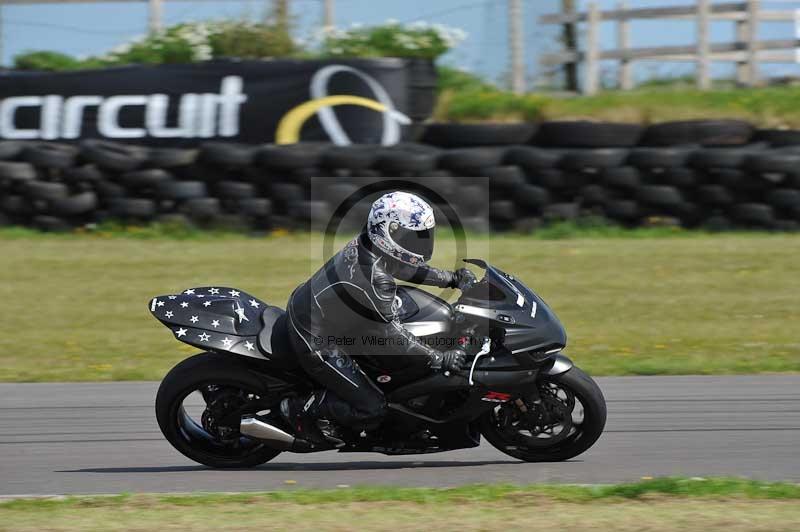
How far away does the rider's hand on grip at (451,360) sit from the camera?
5.64 metres

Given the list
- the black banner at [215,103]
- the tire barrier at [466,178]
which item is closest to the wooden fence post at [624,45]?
the tire barrier at [466,178]

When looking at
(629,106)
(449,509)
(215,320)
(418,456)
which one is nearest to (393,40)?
(629,106)

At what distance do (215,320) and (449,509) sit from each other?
1656mm

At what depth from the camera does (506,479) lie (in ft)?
18.4

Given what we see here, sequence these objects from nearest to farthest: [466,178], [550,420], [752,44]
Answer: [550,420], [466,178], [752,44]

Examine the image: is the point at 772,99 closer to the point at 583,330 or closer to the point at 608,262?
the point at 608,262

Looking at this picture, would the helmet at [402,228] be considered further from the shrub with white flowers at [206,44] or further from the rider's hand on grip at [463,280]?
the shrub with white flowers at [206,44]

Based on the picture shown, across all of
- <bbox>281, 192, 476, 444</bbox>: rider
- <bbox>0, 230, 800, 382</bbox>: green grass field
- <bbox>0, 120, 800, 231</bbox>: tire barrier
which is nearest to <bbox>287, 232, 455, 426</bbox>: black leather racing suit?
<bbox>281, 192, 476, 444</bbox>: rider

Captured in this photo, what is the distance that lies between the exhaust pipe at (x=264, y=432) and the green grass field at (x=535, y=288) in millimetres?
2786

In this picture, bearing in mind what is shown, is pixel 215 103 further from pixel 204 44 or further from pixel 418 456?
pixel 418 456

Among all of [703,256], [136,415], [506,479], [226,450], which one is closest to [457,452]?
[506,479]

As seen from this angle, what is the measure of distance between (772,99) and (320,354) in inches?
473

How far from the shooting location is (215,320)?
5.86 meters

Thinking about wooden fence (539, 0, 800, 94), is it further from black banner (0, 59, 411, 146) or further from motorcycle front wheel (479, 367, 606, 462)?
motorcycle front wheel (479, 367, 606, 462)
